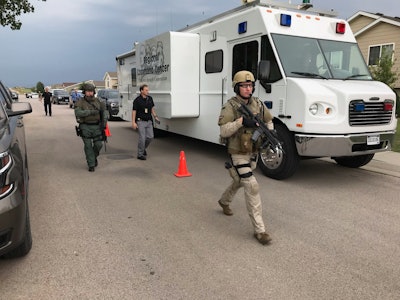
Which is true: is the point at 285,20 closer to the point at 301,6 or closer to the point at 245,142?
the point at 301,6

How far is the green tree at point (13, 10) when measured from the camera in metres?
12.7

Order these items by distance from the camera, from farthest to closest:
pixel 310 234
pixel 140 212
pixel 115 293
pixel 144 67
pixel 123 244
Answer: pixel 144 67, pixel 140 212, pixel 310 234, pixel 123 244, pixel 115 293

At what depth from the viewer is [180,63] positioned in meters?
8.14

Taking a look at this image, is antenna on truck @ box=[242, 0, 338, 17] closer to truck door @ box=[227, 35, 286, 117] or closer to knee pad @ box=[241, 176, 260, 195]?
truck door @ box=[227, 35, 286, 117]

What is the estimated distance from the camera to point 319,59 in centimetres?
636

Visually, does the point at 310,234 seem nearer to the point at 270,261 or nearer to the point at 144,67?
the point at 270,261

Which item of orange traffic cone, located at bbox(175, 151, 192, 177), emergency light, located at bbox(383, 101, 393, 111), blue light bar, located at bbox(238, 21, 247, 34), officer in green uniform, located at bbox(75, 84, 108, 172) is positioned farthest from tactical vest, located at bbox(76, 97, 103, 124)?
emergency light, located at bbox(383, 101, 393, 111)

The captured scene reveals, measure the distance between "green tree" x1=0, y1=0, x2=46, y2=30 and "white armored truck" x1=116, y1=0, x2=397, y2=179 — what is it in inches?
301

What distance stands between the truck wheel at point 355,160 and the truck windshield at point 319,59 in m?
1.53

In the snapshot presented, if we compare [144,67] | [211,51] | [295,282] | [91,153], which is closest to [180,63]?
[211,51]

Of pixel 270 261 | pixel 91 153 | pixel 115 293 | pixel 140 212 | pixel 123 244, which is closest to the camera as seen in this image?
pixel 115 293

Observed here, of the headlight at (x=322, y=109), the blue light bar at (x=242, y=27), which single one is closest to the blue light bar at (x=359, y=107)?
the headlight at (x=322, y=109)

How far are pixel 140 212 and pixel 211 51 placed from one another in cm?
441

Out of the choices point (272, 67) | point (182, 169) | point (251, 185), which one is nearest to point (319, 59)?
point (272, 67)
